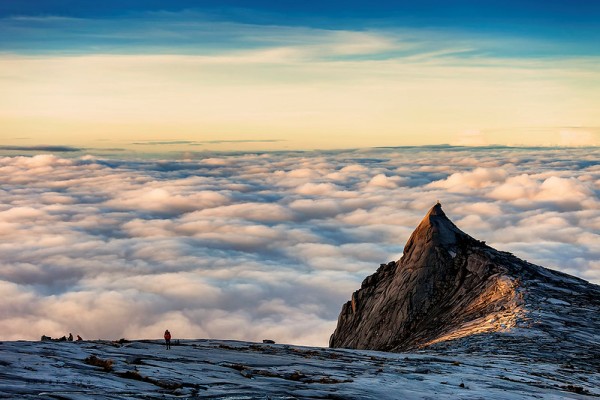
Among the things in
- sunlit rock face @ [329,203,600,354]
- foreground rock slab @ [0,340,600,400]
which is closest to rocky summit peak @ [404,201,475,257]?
sunlit rock face @ [329,203,600,354]

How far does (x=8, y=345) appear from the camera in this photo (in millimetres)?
23578

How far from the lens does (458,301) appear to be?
60.1m

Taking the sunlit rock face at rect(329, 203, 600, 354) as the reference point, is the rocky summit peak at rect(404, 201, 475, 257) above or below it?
above

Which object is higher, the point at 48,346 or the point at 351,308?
the point at 351,308

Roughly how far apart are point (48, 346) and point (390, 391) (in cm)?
1227

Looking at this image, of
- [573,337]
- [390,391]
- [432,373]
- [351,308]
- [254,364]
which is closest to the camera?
[390,391]

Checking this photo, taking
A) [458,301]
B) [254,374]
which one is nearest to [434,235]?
[458,301]

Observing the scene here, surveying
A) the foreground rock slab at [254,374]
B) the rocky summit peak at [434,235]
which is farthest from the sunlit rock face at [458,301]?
the foreground rock slab at [254,374]

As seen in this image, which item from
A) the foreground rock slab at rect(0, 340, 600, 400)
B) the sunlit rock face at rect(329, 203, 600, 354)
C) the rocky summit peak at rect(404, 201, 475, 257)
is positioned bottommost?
the foreground rock slab at rect(0, 340, 600, 400)

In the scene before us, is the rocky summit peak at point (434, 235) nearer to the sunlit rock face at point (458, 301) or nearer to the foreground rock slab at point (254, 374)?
the sunlit rock face at point (458, 301)

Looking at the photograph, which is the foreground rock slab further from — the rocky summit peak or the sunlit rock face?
the rocky summit peak

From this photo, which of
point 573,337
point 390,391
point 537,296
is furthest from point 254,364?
point 537,296

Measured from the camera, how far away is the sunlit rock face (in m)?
47.0

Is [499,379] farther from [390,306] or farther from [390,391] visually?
[390,306]
